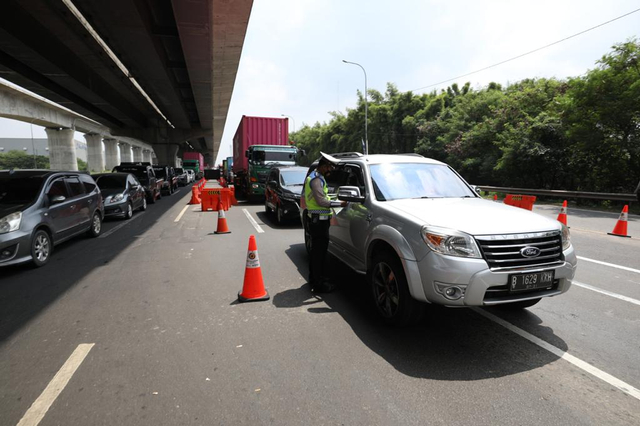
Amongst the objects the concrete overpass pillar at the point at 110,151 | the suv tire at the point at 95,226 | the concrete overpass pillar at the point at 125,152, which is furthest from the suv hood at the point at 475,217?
the concrete overpass pillar at the point at 125,152

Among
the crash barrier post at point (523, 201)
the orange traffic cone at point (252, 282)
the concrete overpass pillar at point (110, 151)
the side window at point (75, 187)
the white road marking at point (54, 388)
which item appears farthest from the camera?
the concrete overpass pillar at point (110, 151)

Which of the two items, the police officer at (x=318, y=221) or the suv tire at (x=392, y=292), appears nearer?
the suv tire at (x=392, y=292)

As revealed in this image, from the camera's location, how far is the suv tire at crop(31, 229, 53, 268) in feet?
20.7

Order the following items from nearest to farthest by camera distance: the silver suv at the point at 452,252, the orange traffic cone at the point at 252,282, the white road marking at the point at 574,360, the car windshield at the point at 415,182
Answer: the white road marking at the point at 574,360
the silver suv at the point at 452,252
the car windshield at the point at 415,182
the orange traffic cone at the point at 252,282

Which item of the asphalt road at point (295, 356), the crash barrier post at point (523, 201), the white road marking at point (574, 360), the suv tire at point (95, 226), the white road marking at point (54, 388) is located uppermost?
the crash barrier post at point (523, 201)

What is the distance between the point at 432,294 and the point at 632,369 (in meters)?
1.75

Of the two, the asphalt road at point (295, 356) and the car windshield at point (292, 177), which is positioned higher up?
the car windshield at point (292, 177)

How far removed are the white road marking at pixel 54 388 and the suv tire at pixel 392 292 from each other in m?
2.97

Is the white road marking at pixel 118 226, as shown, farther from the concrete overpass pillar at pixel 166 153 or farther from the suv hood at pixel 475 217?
the concrete overpass pillar at pixel 166 153

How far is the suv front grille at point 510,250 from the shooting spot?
3.27 m

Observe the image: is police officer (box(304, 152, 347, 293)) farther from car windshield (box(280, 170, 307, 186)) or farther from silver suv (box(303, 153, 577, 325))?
car windshield (box(280, 170, 307, 186))

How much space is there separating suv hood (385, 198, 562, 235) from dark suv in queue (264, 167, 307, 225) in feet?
21.2

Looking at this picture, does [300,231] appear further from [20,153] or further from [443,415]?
[20,153]

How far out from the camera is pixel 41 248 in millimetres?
6594
